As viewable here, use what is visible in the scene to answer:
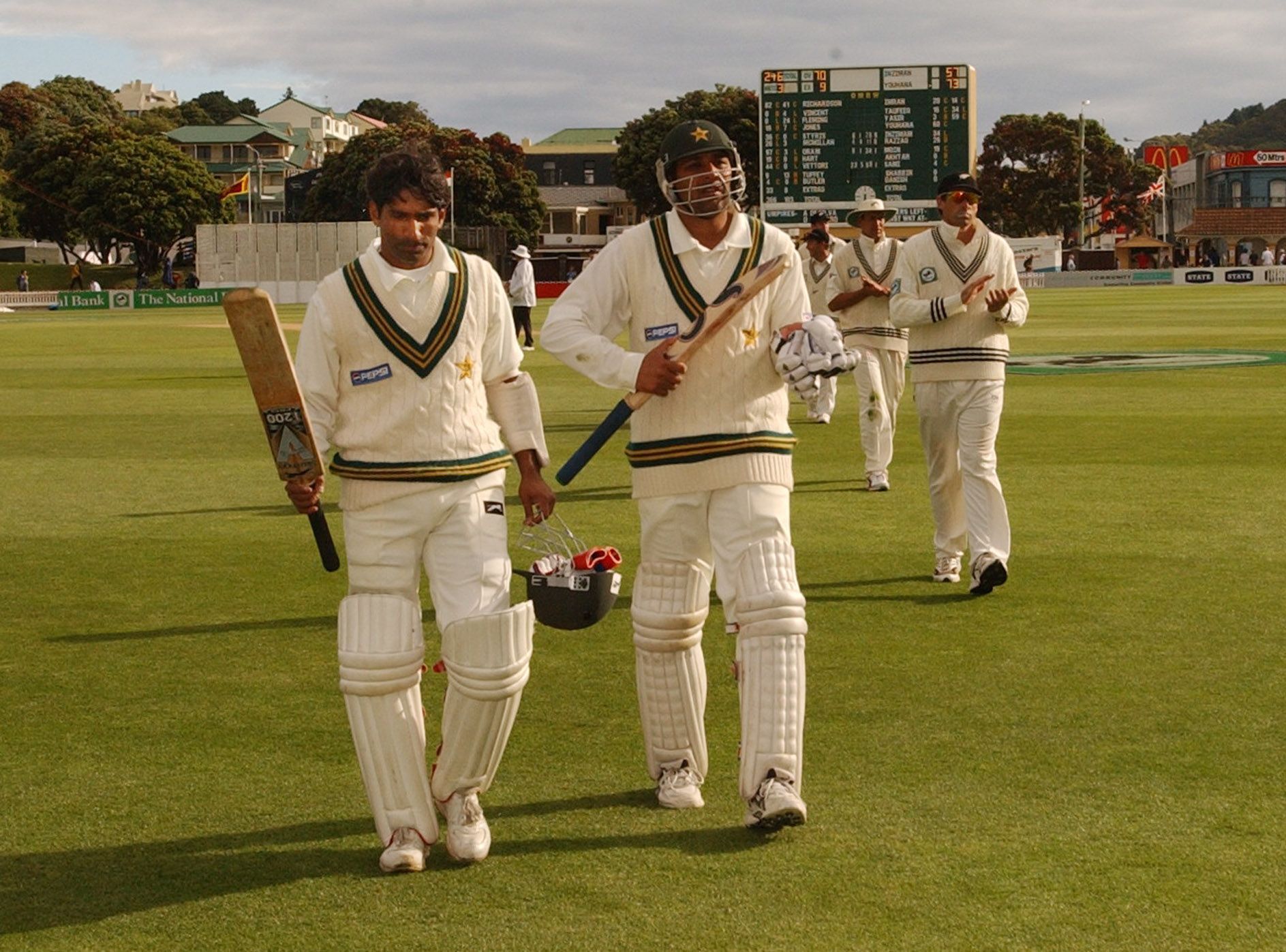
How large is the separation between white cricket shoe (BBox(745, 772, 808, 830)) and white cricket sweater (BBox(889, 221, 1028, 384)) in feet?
14.0

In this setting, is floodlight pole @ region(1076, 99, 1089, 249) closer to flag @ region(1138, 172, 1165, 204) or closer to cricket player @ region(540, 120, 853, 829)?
flag @ region(1138, 172, 1165, 204)

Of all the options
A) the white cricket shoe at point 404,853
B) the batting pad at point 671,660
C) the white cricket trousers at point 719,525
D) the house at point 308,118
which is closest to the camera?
the white cricket shoe at point 404,853

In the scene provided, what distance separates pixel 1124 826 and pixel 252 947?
244 cm

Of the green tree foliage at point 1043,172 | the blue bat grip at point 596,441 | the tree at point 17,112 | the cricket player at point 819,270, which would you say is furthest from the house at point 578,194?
the blue bat grip at point 596,441

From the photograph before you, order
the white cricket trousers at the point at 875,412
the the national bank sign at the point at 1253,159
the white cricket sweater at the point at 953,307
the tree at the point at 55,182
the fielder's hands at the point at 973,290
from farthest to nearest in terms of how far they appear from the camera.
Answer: the the national bank sign at the point at 1253,159 → the tree at the point at 55,182 → the white cricket trousers at the point at 875,412 → the white cricket sweater at the point at 953,307 → the fielder's hands at the point at 973,290

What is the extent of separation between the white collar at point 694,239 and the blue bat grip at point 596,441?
1.69 feet

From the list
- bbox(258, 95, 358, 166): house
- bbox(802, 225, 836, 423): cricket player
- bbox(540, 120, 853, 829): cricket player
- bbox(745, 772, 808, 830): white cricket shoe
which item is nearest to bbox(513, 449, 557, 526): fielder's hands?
bbox(540, 120, 853, 829): cricket player

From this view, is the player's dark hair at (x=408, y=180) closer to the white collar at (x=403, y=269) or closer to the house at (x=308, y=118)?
the white collar at (x=403, y=269)

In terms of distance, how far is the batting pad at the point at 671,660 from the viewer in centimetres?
541

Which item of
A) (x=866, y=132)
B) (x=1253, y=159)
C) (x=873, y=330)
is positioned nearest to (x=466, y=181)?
(x=866, y=132)

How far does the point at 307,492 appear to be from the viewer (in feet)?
16.3

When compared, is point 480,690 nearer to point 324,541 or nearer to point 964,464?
point 324,541

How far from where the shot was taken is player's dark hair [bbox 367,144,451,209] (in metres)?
4.92

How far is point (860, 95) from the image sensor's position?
186 ft
